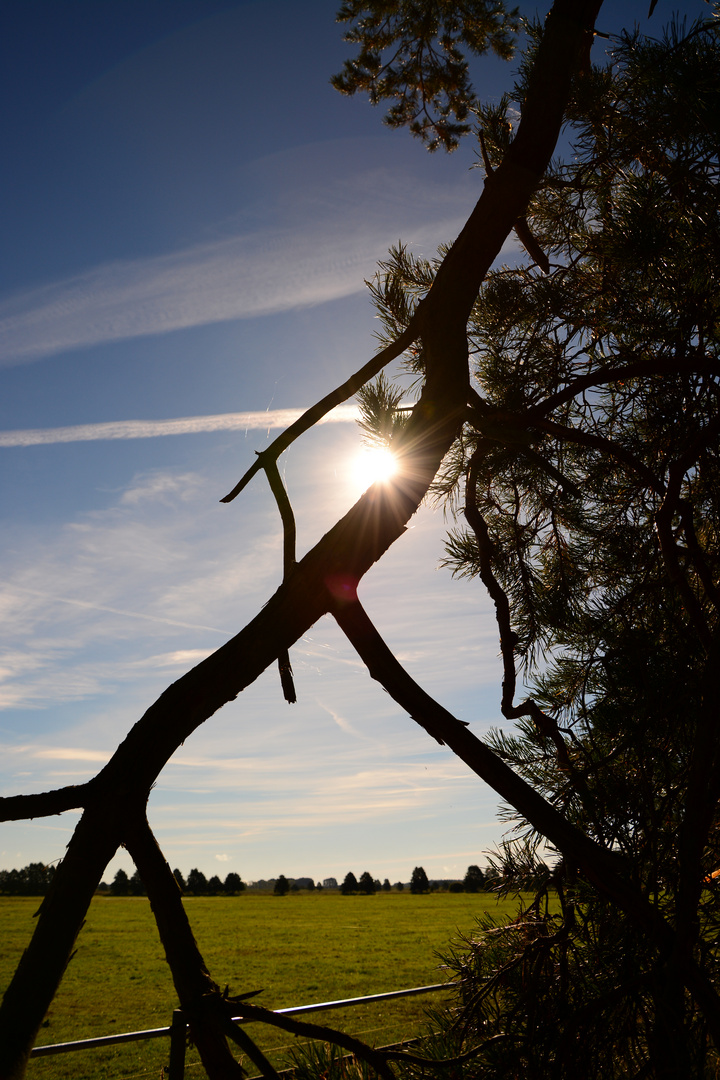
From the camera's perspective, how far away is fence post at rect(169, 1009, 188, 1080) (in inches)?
33.9

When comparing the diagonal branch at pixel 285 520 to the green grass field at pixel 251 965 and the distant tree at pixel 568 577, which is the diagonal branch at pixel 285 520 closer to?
the distant tree at pixel 568 577

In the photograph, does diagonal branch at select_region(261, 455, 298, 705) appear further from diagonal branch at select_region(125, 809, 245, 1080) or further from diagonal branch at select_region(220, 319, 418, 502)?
diagonal branch at select_region(125, 809, 245, 1080)

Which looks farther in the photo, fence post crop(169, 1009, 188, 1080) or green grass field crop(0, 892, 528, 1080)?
green grass field crop(0, 892, 528, 1080)

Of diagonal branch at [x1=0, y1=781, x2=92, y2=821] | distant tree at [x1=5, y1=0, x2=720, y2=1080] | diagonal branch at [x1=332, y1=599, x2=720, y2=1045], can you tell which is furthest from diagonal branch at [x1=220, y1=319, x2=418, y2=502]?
diagonal branch at [x1=0, y1=781, x2=92, y2=821]

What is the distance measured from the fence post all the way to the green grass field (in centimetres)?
729

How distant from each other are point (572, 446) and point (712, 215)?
721 mm

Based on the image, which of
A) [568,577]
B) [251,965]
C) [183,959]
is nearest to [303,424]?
[183,959]

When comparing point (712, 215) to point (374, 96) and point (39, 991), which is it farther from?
point (39, 991)

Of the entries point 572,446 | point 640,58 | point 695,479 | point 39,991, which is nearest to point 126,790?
point 39,991

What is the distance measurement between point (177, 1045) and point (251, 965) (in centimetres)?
2837

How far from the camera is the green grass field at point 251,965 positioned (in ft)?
48.3

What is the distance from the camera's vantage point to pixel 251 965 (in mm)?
24922

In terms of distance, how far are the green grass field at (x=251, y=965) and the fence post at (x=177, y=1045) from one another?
23.9 feet

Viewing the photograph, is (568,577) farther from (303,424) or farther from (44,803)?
(44,803)
